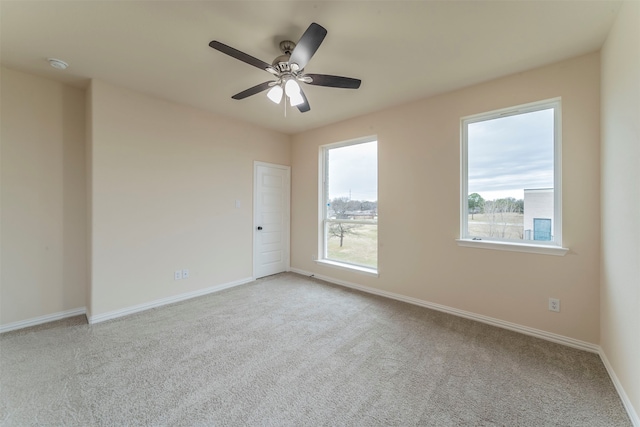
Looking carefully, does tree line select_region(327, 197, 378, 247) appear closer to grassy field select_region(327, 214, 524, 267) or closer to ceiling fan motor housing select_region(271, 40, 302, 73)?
grassy field select_region(327, 214, 524, 267)

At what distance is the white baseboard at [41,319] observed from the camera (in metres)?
2.61

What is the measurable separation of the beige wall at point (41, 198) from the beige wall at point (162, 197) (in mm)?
470

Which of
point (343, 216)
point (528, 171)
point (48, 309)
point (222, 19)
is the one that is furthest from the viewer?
point (343, 216)

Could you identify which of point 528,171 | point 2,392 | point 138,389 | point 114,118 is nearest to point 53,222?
point 114,118

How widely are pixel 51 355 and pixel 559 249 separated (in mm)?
4623

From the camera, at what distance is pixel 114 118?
2883 millimetres

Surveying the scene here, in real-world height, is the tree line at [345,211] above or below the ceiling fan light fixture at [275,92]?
below

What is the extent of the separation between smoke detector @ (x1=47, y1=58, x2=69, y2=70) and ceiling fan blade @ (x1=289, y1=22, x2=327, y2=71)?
2.35 meters

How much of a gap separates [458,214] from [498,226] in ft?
1.34

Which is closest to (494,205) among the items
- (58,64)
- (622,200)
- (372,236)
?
(622,200)

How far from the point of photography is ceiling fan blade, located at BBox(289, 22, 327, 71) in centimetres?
155

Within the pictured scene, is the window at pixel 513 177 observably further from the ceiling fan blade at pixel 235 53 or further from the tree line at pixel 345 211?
the ceiling fan blade at pixel 235 53

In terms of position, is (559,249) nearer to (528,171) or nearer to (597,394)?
(528,171)

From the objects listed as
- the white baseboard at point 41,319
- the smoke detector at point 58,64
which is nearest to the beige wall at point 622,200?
the smoke detector at point 58,64
